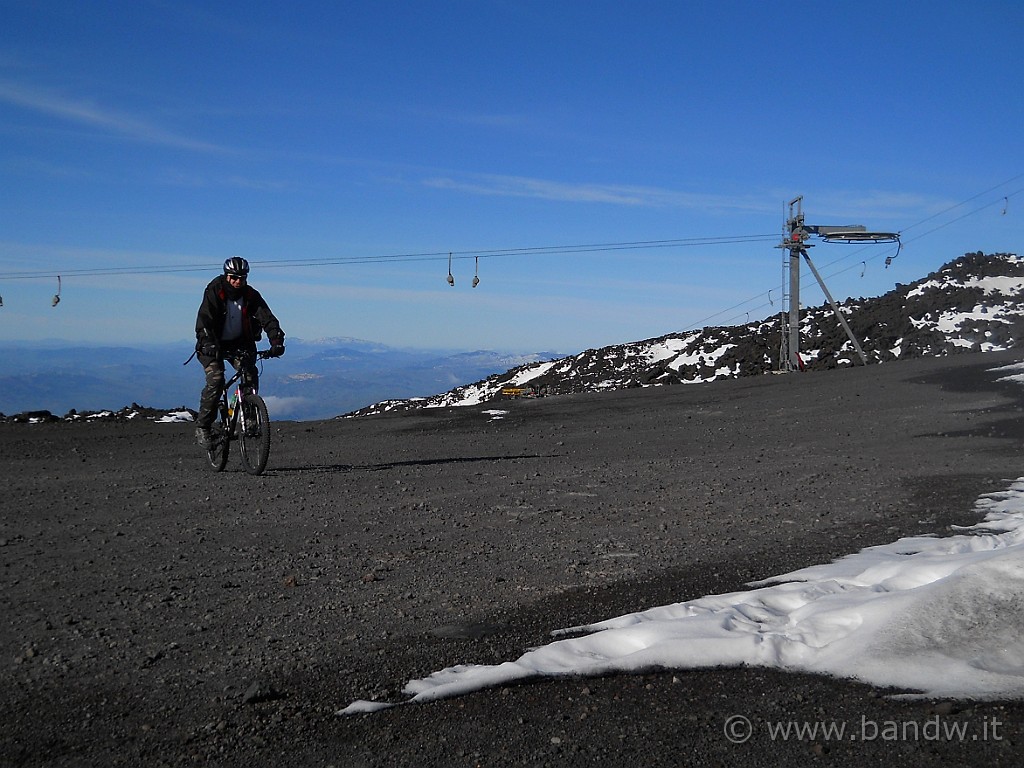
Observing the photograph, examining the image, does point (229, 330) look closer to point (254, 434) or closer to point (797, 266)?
point (254, 434)

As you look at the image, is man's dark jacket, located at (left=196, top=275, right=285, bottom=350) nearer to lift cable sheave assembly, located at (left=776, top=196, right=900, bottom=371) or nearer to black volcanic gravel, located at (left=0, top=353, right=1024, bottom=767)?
black volcanic gravel, located at (left=0, top=353, right=1024, bottom=767)

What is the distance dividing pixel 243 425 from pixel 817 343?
27998mm

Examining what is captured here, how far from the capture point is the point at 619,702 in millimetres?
3480

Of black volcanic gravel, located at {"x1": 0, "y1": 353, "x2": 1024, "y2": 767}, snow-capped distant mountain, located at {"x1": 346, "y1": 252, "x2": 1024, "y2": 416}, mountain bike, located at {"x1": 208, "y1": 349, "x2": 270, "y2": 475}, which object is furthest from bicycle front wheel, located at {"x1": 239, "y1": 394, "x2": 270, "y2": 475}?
snow-capped distant mountain, located at {"x1": 346, "y1": 252, "x2": 1024, "y2": 416}

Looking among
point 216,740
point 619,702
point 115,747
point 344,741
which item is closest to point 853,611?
point 619,702

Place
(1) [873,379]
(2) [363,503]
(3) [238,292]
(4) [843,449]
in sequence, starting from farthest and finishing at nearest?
(1) [873,379], (4) [843,449], (3) [238,292], (2) [363,503]

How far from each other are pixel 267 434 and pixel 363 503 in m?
2.20

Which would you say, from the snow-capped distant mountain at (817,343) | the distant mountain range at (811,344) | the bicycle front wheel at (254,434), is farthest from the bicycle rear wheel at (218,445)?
the snow-capped distant mountain at (817,343)

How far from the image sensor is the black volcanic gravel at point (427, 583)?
3.21 m

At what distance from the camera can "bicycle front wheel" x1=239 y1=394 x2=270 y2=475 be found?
9.91 m

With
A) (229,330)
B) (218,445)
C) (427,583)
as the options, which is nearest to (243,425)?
(218,445)

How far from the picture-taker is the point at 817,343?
34.0 metres

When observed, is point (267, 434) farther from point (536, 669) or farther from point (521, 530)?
point (536, 669)

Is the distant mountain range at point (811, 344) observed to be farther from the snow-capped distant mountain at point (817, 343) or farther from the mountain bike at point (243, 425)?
the mountain bike at point (243, 425)
